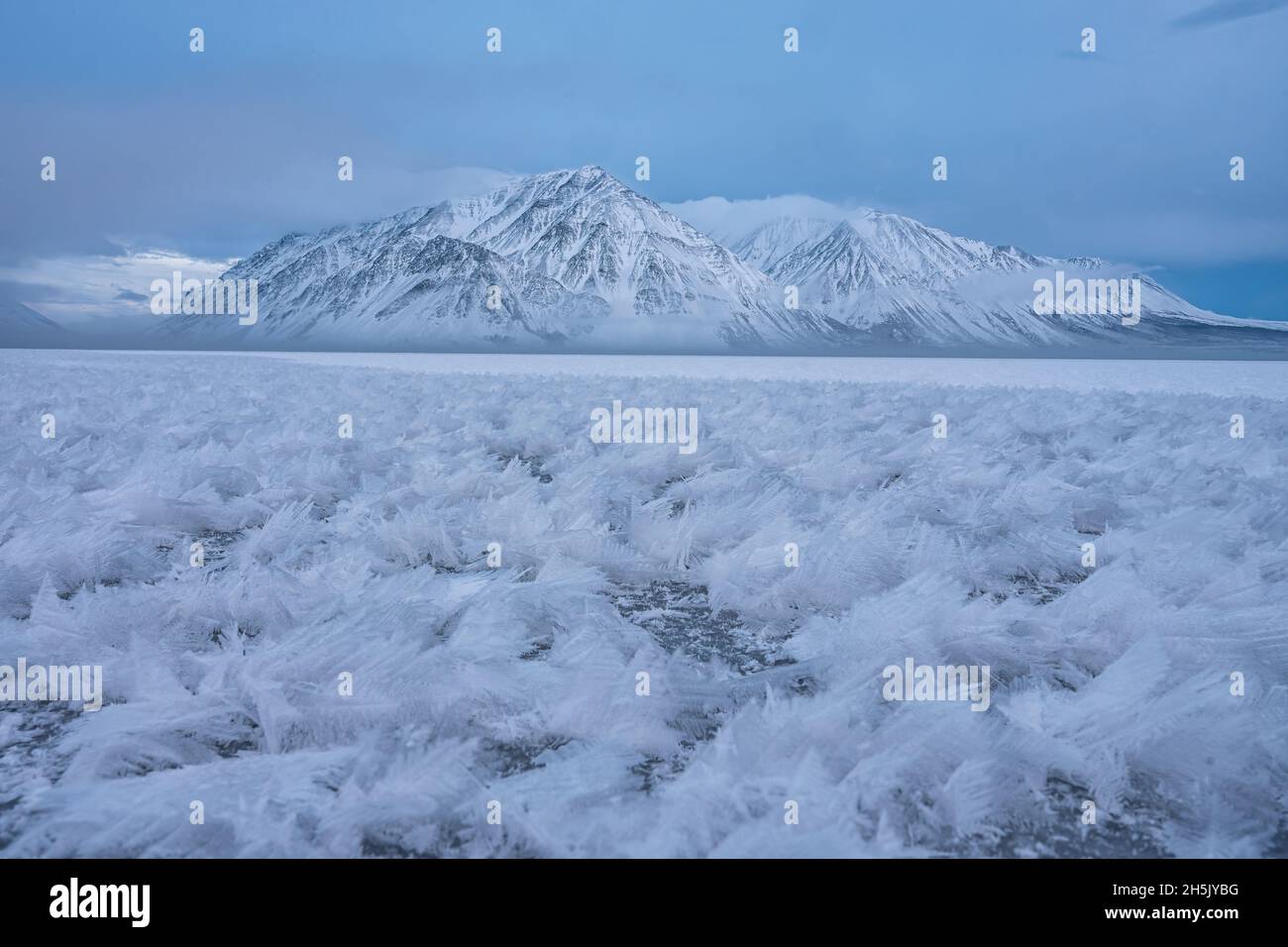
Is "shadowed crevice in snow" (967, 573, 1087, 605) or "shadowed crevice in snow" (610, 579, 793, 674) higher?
"shadowed crevice in snow" (967, 573, 1087, 605)

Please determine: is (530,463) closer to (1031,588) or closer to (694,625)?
(694,625)

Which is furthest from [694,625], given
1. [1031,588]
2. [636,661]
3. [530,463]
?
[530,463]

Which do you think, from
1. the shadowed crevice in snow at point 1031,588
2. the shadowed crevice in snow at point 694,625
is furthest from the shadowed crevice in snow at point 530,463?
the shadowed crevice in snow at point 1031,588

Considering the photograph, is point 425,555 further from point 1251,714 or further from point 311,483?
point 1251,714

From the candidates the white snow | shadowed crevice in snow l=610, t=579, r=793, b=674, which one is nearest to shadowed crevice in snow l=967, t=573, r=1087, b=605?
the white snow

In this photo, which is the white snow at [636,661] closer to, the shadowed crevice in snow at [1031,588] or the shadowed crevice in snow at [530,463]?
the shadowed crevice in snow at [1031,588]

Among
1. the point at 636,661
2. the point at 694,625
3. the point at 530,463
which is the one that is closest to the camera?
the point at 636,661

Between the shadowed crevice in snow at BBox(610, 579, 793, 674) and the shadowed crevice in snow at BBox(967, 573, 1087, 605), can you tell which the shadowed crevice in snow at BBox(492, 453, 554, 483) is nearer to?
the shadowed crevice in snow at BBox(610, 579, 793, 674)
